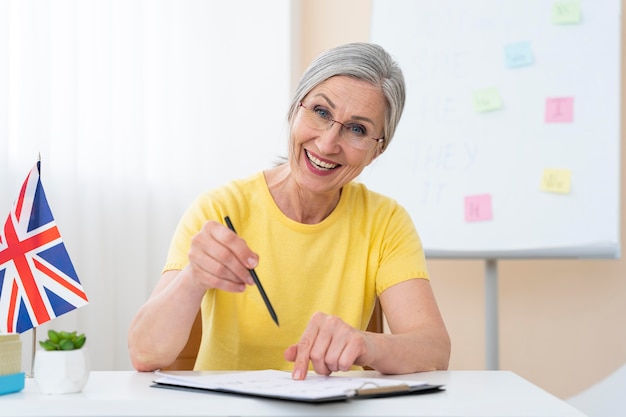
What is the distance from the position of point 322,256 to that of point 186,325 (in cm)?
38

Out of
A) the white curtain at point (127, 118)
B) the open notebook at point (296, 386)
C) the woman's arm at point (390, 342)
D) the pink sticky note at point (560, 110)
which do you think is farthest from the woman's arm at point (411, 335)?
the pink sticky note at point (560, 110)

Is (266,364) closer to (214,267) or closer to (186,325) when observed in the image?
(186,325)

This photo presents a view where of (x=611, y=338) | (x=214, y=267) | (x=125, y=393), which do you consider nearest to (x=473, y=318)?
(x=611, y=338)

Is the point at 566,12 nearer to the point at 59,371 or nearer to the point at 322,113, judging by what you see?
the point at 322,113

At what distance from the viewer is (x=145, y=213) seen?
269cm

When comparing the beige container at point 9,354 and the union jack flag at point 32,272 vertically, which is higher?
the union jack flag at point 32,272

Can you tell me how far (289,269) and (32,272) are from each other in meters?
0.54

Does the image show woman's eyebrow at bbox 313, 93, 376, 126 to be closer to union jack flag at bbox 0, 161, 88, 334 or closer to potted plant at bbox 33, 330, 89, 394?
union jack flag at bbox 0, 161, 88, 334

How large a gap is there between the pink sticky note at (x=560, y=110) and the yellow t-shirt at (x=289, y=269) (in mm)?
1180

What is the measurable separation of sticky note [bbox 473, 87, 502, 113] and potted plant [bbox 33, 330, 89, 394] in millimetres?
2010

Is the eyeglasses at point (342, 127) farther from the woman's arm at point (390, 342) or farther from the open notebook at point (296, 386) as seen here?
the open notebook at point (296, 386)

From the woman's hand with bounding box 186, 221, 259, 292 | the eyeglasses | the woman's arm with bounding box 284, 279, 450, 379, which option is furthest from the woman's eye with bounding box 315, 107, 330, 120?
the woman's hand with bounding box 186, 221, 259, 292

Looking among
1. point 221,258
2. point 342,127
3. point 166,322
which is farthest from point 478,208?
point 221,258

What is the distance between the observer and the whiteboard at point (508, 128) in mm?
2645
